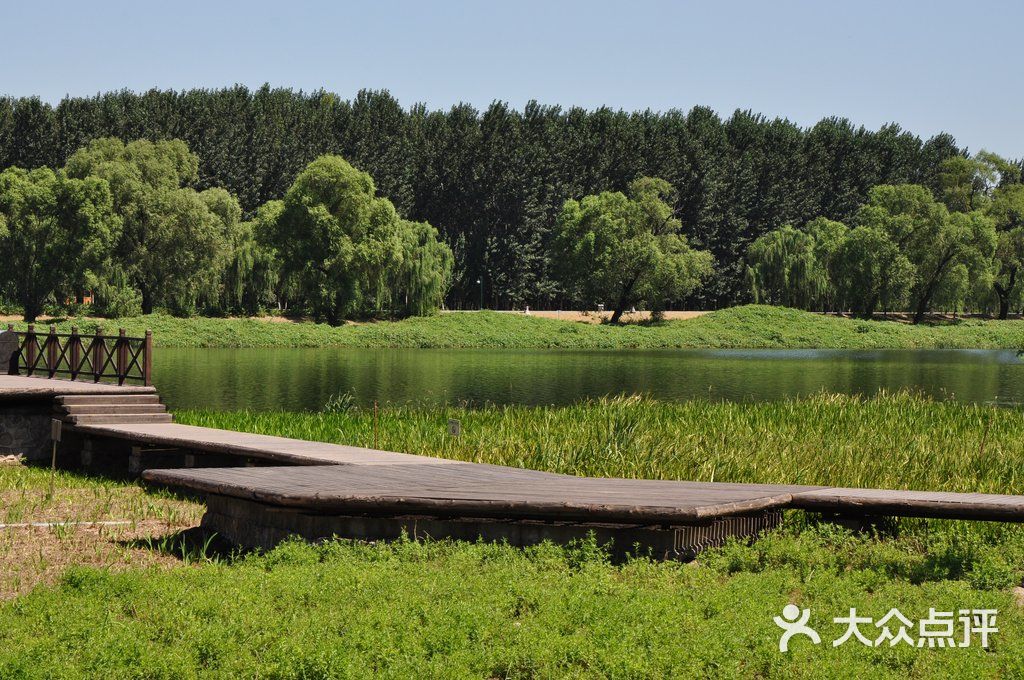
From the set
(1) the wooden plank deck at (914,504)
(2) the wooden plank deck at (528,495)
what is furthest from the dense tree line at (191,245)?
(1) the wooden plank deck at (914,504)

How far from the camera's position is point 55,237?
69.8m

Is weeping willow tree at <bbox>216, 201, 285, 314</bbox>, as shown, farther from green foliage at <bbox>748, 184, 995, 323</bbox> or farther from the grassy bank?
green foliage at <bbox>748, 184, 995, 323</bbox>

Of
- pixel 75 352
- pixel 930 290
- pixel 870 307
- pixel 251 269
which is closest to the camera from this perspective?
pixel 75 352

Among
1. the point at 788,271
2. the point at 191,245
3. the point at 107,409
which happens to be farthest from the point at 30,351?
the point at 788,271

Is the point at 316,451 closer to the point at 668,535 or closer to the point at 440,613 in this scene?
the point at 668,535

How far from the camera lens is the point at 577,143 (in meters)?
108

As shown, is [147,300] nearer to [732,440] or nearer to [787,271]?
[787,271]

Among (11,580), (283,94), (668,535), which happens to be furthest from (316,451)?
(283,94)

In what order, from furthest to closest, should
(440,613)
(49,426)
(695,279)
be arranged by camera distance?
(695,279) < (49,426) < (440,613)

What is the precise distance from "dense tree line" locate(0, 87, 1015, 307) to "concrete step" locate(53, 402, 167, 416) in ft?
226

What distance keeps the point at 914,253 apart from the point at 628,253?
2276 centimetres

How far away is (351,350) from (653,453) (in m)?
54.1

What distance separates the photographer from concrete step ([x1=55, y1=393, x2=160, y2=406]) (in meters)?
20.7

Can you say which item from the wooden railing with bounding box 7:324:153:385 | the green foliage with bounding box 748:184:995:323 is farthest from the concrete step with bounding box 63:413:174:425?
the green foliage with bounding box 748:184:995:323
